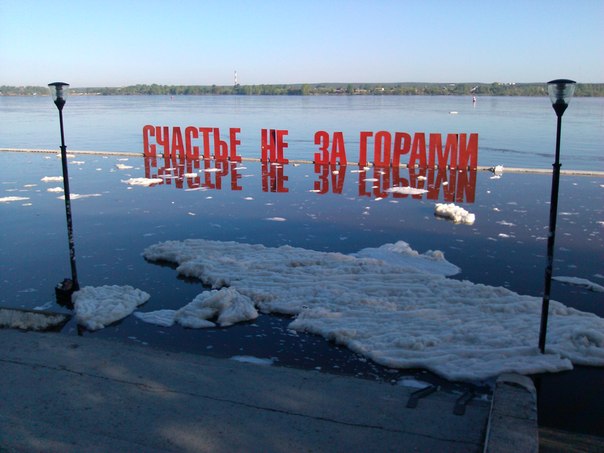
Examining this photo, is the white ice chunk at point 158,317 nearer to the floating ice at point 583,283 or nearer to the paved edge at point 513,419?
the paved edge at point 513,419

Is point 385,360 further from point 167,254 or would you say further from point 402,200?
point 402,200

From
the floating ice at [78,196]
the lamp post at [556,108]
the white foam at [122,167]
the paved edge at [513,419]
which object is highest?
the lamp post at [556,108]

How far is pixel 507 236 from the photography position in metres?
11.2

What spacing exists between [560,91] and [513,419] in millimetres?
3088

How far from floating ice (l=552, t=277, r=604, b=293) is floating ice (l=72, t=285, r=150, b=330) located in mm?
5932

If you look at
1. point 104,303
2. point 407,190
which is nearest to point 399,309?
point 104,303

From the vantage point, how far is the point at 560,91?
546cm

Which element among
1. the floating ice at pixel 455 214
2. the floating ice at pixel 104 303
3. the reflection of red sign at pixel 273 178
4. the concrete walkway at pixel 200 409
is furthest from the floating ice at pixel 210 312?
the reflection of red sign at pixel 273 178

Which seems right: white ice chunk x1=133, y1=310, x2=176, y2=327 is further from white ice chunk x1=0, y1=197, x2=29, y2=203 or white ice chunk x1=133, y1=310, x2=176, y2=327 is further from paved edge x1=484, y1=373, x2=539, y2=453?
white ice chunk x1=0, y1=197, x2=29, y2=203

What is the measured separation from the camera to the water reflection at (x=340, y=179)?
16141 millimetres

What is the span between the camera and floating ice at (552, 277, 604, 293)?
26.9 feet

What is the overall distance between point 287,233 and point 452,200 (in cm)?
544

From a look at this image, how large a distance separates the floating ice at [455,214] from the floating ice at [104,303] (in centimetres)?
726

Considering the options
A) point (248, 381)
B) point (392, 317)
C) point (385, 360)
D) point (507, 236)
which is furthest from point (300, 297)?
point (507, 236)
